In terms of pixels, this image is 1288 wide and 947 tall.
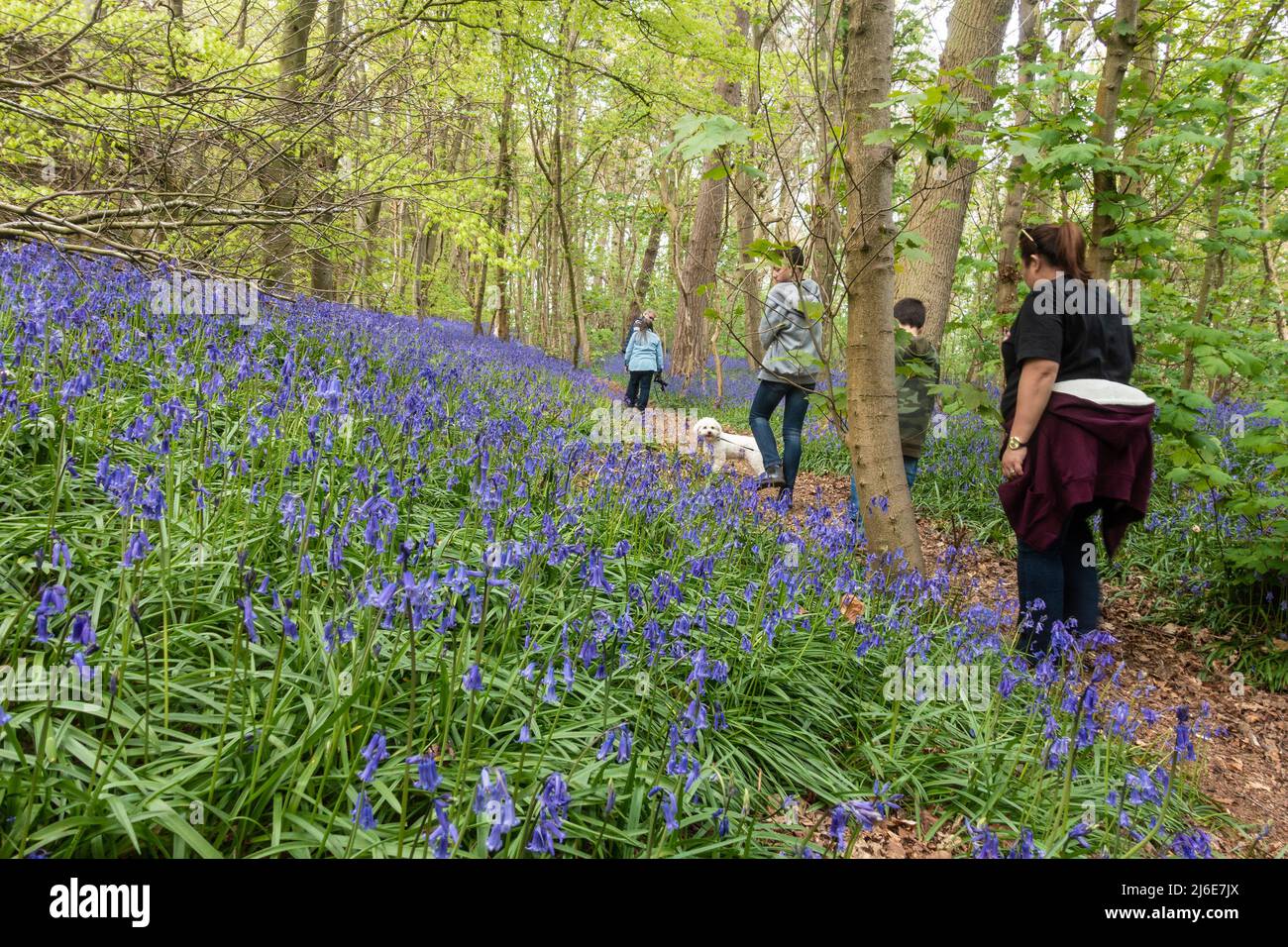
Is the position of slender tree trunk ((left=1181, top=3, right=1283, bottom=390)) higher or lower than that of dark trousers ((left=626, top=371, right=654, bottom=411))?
higher

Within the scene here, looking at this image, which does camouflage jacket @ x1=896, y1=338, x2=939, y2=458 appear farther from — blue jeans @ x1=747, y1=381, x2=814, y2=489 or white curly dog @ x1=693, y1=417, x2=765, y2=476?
white curly dog @ x1=693, y1=417, x2=765, y2=476

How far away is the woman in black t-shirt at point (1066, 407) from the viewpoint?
3.29 meters

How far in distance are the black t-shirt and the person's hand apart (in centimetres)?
34

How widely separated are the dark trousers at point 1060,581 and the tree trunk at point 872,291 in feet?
2.06

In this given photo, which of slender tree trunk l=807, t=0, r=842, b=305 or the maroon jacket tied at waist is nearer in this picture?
the maroon jacket tied at waist

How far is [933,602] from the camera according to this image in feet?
13.1

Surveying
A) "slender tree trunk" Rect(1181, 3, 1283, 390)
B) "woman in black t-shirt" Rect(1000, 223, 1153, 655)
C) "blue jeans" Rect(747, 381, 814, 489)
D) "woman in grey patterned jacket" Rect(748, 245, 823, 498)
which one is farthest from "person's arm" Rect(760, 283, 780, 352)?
"slender tree trunk" Rect(1181, 3, 1283, 390)

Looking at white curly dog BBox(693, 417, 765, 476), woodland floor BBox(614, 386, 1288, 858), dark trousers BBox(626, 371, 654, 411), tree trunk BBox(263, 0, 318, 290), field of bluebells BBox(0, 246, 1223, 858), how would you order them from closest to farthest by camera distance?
field of bluebells BBox(0, 246, 1223, 858) < woodland floor BBox(614, 386, 1288, 858) < tree trunk BBox(263, 0, 318, 290) < white curly dog BBox(693, 417, 765, 476) < dark trousers BBox(626, 371, 654, 411)

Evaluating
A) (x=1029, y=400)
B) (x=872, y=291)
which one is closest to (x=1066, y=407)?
(x=1029, y=400)

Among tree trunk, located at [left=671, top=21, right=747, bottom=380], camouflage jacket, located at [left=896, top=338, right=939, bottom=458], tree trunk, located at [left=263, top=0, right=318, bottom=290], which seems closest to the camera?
camouflage jacket, located at [left=896, top=338, right=939, bottom=458]

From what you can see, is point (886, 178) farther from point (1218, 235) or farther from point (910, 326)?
point (1218, 235)

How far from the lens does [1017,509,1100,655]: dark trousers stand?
3.53 m

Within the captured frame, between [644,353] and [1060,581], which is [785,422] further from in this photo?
[644,353]
